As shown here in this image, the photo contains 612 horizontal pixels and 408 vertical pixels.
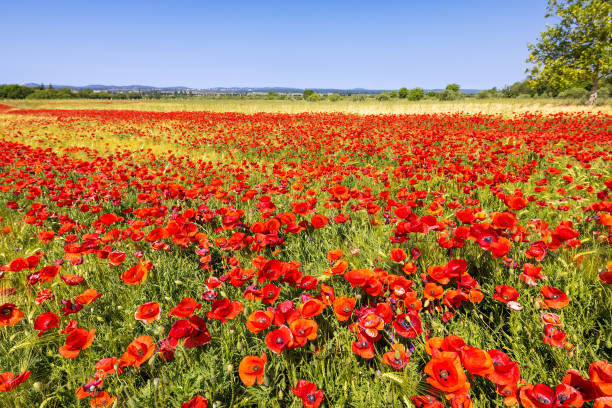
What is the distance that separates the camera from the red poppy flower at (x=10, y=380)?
1.20 metres

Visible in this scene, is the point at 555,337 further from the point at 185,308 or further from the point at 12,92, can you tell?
the point at 12,92

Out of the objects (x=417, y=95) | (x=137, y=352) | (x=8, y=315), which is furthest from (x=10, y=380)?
(x=417, y=95)

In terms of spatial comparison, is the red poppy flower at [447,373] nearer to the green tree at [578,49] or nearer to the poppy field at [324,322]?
the poppy field at [324,322]

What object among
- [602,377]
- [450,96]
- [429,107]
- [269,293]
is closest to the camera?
[602,377]

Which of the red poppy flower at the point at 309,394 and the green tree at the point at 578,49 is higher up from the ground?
the green tree at the point at 578,49

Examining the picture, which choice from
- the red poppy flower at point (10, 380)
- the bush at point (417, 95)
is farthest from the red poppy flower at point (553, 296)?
the bush at point (417, 95)

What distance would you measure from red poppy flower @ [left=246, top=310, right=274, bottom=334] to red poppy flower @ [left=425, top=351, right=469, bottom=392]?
70 cm

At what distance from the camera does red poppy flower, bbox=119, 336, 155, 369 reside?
1.27 metres

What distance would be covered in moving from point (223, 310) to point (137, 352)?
41cm

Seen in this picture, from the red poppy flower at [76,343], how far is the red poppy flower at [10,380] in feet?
0.44

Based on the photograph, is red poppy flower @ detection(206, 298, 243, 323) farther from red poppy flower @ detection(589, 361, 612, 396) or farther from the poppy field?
red poppy flower @ detection(589, 361, 612, 396)

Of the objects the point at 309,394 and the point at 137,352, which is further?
the point at 137,352

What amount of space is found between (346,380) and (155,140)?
40.7 ft

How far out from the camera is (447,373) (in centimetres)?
105
